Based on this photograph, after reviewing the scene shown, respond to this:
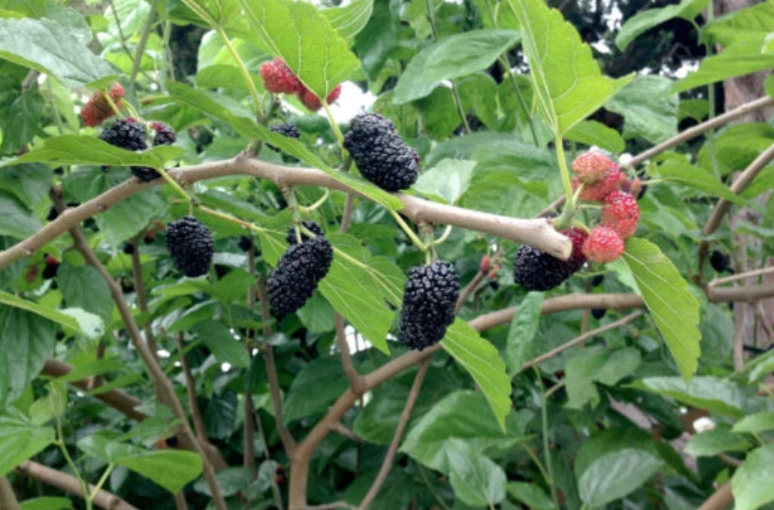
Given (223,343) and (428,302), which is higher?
(428,302)

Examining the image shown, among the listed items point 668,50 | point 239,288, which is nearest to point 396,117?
point 239,288

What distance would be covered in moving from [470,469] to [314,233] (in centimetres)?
55

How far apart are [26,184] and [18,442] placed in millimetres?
287

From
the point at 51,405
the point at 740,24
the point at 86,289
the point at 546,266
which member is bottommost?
the point at 51,405

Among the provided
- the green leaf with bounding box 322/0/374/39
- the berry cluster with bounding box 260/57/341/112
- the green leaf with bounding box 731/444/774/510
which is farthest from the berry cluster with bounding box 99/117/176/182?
the green leaf with bounding box 731/444/774/510

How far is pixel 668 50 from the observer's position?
2.85 meters

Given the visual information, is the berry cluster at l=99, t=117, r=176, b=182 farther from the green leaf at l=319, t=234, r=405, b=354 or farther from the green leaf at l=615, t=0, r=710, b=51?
the green leaf at l=615, t=0, r=710, b=51

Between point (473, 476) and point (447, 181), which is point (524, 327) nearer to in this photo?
point (473, 476)

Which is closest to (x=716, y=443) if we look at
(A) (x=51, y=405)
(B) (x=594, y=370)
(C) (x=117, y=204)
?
(B) (x=594, y=370)

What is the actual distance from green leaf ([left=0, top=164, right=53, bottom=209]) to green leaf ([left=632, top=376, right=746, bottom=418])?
2.34 feet

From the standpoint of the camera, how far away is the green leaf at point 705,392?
981 millimetres

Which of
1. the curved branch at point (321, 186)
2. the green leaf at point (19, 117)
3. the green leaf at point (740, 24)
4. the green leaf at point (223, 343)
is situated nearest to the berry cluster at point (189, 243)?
the curved branch at point (321, 186)

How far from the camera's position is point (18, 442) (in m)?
0.93

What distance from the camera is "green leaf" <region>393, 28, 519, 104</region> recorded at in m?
1.06
